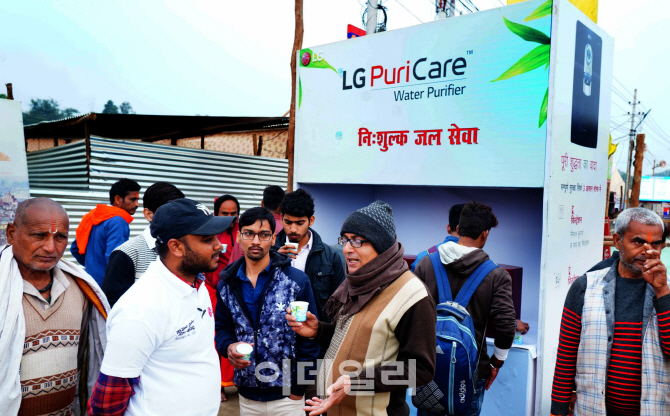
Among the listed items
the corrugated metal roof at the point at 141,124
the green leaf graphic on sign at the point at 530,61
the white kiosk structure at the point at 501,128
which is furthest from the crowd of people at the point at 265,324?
the corrugated metal roof at the point at 141,124

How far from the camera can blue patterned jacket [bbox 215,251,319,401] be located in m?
2.70

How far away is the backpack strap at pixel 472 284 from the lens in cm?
287

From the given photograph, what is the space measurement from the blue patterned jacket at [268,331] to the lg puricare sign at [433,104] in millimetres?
1937

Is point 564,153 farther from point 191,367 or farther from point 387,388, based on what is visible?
point 191,367

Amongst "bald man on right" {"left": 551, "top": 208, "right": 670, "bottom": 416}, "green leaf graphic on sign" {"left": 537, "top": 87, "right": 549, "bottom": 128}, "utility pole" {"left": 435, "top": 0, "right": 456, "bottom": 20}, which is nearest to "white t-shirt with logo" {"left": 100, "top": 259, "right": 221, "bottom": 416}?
"bald man on right" {"left": 551, "top": 208, "right": 670, "bottom": 416}

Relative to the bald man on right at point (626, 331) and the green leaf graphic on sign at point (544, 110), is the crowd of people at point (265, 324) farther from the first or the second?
the green leaf graphic on sign at point (544, 110)

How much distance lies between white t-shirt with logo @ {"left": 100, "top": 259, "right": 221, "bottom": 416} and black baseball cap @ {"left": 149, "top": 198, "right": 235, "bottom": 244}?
0.43ft

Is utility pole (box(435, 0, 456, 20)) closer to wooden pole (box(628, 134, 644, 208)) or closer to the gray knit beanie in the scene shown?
wooden pole (box(628, 134, 644, 208))

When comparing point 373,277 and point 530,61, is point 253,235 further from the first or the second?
point 530,61

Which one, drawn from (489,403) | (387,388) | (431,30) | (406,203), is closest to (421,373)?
(387,388)

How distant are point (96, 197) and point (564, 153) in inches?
266

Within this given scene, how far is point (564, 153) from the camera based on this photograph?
3.63 meters

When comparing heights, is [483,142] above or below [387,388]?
above

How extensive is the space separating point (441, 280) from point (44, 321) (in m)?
2.17
